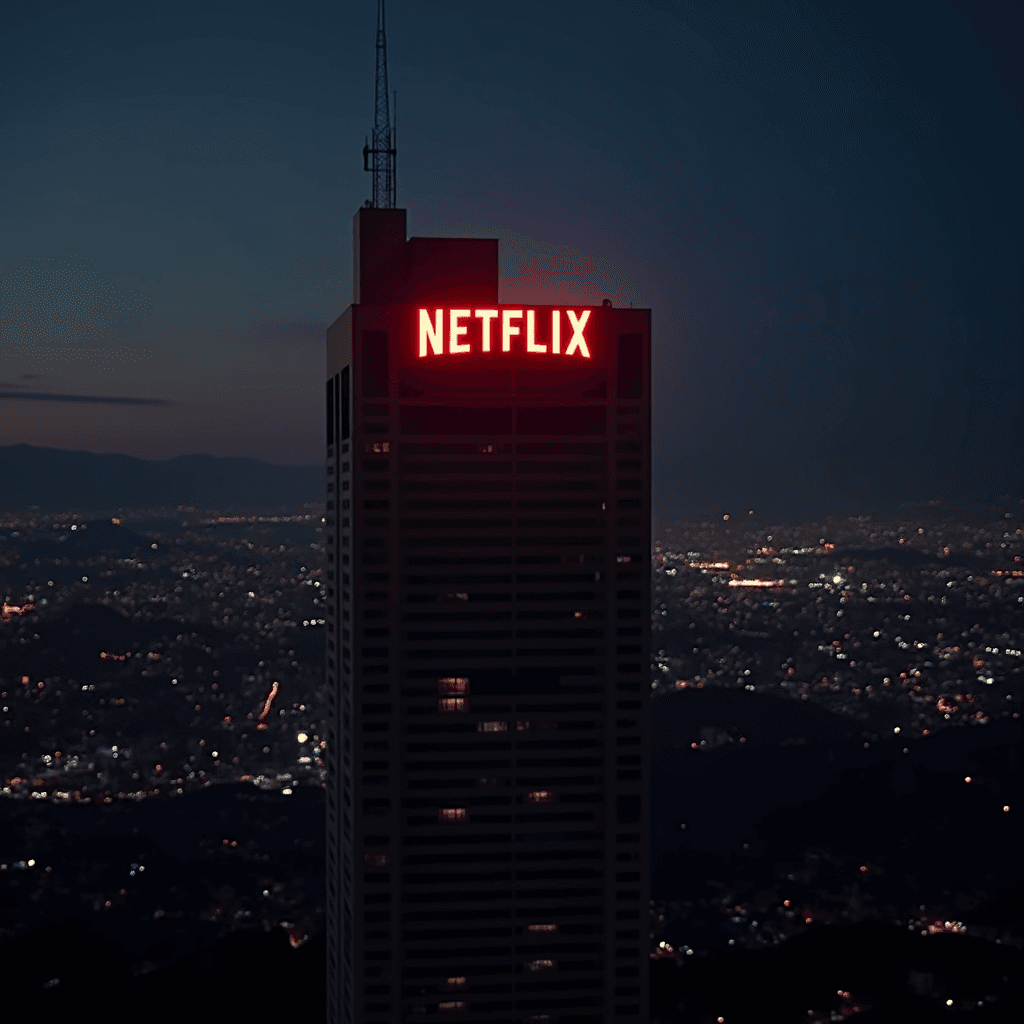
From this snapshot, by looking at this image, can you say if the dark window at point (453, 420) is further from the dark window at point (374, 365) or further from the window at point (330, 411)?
the window at point (330, 411)

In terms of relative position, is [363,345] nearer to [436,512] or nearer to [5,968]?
[436,512]

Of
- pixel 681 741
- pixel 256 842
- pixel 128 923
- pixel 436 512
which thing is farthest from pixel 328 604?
pixel 681 741

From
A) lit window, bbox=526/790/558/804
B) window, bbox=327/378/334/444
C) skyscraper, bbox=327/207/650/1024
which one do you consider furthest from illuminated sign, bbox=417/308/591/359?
lit window, bbox=526/790/558/804

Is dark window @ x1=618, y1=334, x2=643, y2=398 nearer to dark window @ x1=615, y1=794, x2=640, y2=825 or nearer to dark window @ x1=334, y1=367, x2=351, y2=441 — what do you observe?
dark window @ x1=334, y1=367, x2=351, y2=441

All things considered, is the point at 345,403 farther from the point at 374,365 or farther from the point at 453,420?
the point at 453,420

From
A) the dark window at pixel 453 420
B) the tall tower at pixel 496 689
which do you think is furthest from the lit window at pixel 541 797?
the dark window at pixel 453 420

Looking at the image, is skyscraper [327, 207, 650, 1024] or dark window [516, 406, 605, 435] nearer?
skyscraper [327, 207, 650, 1024]

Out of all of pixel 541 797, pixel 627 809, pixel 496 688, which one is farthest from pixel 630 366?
pixel 627 809
